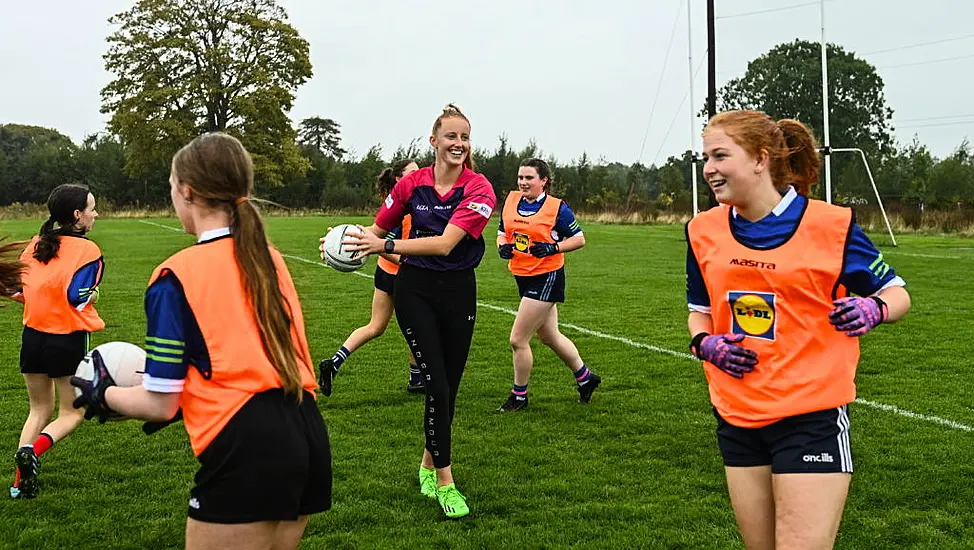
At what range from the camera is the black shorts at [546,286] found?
8.10 m

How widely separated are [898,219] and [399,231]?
32430 mm

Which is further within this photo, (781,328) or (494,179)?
(494,179)

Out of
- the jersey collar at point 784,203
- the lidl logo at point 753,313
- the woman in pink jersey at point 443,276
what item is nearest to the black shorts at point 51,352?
the woman in pink jersey at point 443,276

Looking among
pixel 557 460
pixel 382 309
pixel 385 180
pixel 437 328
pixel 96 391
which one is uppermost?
pixel 385 180

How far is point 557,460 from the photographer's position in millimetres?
6520

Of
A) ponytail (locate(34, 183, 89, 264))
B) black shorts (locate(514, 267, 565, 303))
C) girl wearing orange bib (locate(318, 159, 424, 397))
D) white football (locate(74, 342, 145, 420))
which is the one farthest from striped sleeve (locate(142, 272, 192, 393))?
girl wearing orange bib (locate(318, 159, 424, 397))

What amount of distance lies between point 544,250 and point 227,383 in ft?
17.8

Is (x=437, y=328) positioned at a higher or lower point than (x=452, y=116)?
lower

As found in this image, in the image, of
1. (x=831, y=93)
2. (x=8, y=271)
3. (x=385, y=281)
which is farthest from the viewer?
(x=831, y=93)

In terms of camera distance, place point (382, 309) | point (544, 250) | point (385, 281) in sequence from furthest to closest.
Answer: point (382, 309) → point (385, 281) → point (544, 250)

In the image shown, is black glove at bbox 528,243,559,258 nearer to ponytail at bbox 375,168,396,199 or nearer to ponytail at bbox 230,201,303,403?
ponytail at bbox 375,168,396,199

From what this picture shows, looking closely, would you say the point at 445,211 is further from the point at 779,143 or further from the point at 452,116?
the point at 779,143

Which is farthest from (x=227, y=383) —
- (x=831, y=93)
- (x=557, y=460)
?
(x=831, y=93)

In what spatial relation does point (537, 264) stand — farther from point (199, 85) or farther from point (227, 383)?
point (199, 85)
